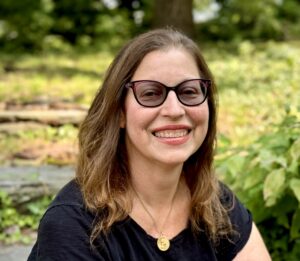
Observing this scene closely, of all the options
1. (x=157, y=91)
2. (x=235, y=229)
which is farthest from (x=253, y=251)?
(x=157, y=91)

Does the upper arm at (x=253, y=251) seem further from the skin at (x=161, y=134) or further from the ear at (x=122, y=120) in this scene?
the ear at (x=122, y=120)

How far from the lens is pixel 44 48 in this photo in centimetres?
1053

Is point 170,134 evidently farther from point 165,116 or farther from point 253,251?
point 253,251

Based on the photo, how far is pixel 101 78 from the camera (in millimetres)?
7594

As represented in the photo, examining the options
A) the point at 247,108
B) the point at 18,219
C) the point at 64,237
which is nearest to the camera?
the point at 64,237

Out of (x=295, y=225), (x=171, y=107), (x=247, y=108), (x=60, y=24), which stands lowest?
(x=60, y=24)

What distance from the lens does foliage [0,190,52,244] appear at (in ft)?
11.7

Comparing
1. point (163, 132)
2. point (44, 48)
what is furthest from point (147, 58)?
point (44, 48)

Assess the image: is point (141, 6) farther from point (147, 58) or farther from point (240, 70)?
point (147, 58)

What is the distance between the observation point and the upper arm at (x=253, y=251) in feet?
7.66

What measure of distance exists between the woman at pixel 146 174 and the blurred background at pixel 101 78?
1.74 feet

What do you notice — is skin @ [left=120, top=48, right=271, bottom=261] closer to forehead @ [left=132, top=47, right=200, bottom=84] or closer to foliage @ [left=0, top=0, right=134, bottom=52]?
forehead @ [left=132, top=47, right=200, bottom=84]

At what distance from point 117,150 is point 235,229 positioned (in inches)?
21.2

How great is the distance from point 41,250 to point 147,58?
27.5 inches
